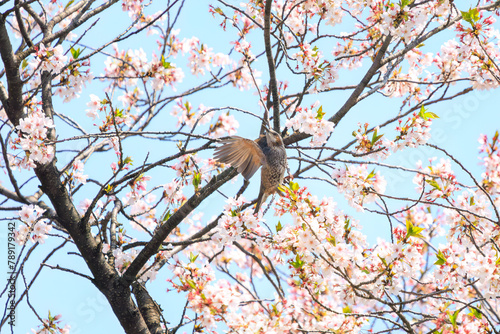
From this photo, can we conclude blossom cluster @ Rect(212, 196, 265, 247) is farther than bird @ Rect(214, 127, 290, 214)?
No

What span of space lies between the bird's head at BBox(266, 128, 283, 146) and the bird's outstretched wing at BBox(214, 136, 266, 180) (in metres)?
0.13

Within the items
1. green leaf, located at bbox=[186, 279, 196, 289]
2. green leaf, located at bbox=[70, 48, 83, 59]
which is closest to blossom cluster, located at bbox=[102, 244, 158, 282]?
green leaf, located at bbox=[186, 279, 196, 289]

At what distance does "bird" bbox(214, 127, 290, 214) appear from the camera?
301 cm

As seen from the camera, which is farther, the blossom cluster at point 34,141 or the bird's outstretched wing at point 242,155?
the bird's outstretched wing at point 242,155

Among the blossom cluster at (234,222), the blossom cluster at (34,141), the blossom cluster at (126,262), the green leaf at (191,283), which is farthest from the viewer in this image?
the blossom cluster at (126,262)

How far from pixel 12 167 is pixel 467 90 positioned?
3415mm

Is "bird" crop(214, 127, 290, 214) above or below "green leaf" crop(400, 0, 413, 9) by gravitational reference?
below

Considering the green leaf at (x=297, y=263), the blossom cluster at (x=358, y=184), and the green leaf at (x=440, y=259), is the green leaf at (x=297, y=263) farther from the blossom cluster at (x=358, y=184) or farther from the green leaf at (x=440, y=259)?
the green leaf at (x=440, y=259)

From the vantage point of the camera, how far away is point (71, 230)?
317 centimetres

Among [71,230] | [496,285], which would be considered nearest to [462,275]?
[496,285]

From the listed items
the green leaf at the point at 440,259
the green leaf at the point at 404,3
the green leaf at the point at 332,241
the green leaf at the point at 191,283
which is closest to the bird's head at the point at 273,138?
the green leaf at the point at 332,241

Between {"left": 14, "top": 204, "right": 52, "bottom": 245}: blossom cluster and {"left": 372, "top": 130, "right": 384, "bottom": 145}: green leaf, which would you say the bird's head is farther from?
{"left": 14, "top": 204, "right": 52, "bottom": 245}: blossom cluster

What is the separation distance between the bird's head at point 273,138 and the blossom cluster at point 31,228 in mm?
1647

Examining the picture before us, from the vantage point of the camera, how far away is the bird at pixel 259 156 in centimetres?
301
